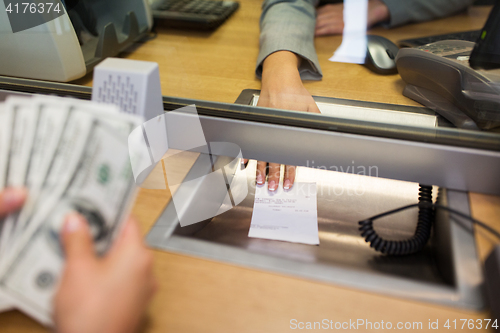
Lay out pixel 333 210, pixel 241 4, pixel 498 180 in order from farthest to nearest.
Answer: pixel 241 4, pixel 333 210, pixel 498 180

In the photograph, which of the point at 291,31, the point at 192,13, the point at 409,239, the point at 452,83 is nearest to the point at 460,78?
the point at 452,83

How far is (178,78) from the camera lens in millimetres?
644

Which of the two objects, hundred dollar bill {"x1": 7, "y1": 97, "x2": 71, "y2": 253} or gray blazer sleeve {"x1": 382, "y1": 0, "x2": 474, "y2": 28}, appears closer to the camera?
hundred dollar bill {"x1": 7, "y1": 97, "x2": 71, "y2": 253}

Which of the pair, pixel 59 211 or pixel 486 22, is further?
pixel 486 22

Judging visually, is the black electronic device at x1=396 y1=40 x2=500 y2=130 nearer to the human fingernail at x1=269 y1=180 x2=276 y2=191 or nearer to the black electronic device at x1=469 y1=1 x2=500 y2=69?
the black electronic device at x1=469 y1=1 x2=500 y2=69

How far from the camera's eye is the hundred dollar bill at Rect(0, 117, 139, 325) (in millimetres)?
279

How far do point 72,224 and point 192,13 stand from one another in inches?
32.0

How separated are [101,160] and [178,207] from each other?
196 mm

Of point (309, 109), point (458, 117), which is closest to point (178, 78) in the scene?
point (309, 109)

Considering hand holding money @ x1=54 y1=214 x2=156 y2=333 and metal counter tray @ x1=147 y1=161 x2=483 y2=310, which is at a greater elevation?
hand holding money @ x1=54 y1=214 x2=156 y2=333

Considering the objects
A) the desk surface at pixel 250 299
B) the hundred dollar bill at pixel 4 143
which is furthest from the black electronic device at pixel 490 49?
the hundred dollar bill at pixel 4 143

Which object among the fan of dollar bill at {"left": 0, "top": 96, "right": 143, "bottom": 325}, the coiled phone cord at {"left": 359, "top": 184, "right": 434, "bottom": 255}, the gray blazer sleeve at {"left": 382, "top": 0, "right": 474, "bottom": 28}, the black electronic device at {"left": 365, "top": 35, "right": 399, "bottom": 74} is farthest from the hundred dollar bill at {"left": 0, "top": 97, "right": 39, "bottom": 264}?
the gray blazer sleeve at {"left": 382, "top": 0, "right": 474, "bottom": 28}

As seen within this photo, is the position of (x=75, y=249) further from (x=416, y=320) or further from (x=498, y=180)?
(x=498, y=180)

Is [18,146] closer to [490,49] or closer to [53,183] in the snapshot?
[53,183]
